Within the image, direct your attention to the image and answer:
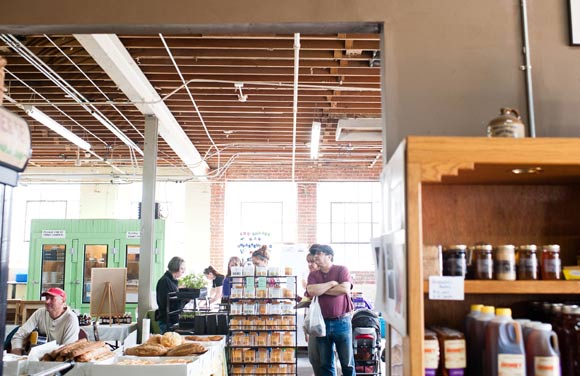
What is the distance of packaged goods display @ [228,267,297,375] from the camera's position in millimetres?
6469

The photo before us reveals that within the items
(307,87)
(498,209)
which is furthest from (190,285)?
(498,209)

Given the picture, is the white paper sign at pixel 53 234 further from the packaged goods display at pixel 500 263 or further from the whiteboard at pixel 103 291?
the packaged goods display at pixel 500 263

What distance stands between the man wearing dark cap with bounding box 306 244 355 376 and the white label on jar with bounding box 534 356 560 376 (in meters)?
4.26

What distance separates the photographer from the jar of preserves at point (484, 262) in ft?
6.26

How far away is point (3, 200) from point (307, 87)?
5.69 m

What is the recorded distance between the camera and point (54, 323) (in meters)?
5.75

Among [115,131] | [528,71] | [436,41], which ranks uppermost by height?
[115,131]

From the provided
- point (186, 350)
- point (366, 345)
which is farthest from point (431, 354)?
point (366, 345)

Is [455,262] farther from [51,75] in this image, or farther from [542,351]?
[51,75]

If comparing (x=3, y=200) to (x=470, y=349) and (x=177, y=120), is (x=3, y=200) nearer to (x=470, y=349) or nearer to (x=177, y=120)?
(x=470, y=349)

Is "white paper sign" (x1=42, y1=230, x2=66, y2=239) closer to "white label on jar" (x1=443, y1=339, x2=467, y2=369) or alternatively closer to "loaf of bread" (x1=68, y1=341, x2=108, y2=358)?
"loaf of bread" (x1=68, y1=341, x2=108, y2=358)

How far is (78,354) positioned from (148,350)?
0.54 m

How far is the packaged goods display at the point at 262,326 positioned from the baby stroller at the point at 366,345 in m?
0.99

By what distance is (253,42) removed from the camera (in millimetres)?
5766
